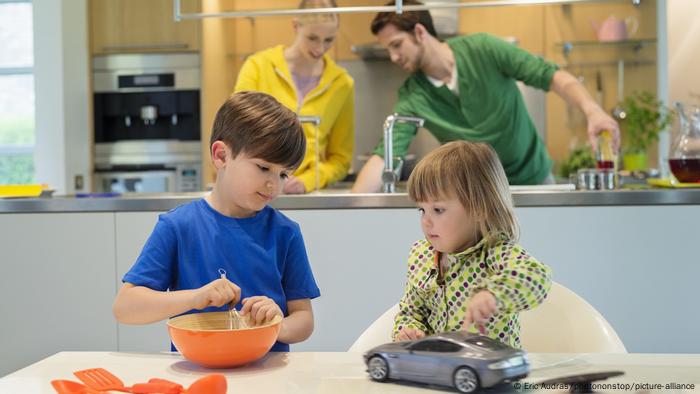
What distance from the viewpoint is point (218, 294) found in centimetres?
114

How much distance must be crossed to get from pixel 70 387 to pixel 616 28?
432 centimetres

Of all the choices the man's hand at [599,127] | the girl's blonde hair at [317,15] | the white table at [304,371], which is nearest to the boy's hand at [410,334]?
the white table at [304,371]

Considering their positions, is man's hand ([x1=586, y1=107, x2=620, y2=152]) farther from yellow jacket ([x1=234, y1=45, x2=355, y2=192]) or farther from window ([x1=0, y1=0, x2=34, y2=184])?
window ([x1=0, y1=0, x2=34, y2=184])

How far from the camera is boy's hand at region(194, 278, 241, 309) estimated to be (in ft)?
3.75

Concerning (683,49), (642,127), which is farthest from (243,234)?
(683,49)

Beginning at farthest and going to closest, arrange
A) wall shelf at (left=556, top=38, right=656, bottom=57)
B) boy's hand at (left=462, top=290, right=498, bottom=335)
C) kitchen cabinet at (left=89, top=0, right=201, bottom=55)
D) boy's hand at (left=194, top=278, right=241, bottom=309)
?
kitchen cabinet at (left=89, top=0, right=201, bottom=55), wall shelf at (left=556, top=38, right=656, bottom=57), boy's hand at (left=194, top=278, right=241, bottom=309), boy's hand at (left=462, top=290, right=498, bottom=335)

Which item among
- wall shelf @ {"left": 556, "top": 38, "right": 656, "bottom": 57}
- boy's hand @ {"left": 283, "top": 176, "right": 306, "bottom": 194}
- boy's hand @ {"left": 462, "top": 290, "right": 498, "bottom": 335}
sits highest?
wall shelf @ {"left": 556, "top": 38, "right": 656, "bottom": 57}

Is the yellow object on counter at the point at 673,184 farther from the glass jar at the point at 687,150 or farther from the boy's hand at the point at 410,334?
the boy's hand at the point at 410,334

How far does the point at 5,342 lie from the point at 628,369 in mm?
1947

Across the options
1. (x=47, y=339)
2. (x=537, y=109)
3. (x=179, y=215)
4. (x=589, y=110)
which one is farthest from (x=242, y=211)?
(x=537, y=109)

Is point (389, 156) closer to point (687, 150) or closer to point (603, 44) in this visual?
point (687, 150)

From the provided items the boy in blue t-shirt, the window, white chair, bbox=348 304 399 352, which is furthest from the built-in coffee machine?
white chair, bbox=348 304 399 352

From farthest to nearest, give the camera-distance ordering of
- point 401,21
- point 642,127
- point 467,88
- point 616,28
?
point 616,28, point 642,127, point 467,88, point 401,21

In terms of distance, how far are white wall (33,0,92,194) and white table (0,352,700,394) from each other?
3799 millimetres
